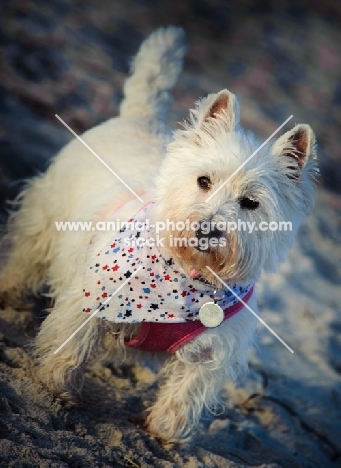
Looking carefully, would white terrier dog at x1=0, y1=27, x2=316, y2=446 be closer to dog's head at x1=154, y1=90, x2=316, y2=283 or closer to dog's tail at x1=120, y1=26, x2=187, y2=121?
dog's head at x1=154, y1=90, x2=316, y2=283

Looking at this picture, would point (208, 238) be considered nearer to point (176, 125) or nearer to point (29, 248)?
point (29, 248)

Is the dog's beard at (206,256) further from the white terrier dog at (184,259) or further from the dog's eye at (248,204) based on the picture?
the dog's eye at (248,204)

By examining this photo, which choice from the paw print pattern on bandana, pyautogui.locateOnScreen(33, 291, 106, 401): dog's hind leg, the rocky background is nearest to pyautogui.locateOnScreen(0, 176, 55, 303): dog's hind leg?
the rocky background

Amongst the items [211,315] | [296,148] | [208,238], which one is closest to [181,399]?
[211,315]

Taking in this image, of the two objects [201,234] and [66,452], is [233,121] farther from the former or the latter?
[66,452]

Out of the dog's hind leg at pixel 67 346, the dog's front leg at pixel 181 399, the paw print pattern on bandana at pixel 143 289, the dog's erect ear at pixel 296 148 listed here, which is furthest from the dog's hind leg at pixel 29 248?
the dog's erect ear at pixel 296 148

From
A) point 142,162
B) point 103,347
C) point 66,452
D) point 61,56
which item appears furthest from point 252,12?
point 66,452

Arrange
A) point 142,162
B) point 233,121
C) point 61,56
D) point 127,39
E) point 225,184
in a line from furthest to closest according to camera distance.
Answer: point 127,39 < point 61,56 < point 142,162 < point 233,121 < point 225,184
